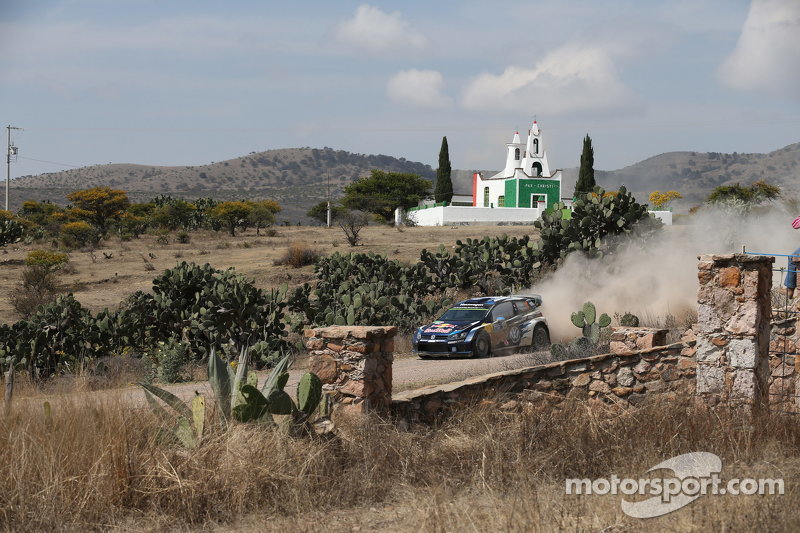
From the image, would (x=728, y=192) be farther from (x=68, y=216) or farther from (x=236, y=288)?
(x=236, y=288)

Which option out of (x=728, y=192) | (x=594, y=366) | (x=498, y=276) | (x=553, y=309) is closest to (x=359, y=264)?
(x=498, y=276)

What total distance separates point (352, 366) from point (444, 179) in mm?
77051

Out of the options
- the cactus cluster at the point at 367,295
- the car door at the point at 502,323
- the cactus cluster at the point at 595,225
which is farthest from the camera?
Answer: the cactus cluster at the point at 595,225

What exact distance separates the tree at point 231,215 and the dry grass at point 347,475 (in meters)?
57.9

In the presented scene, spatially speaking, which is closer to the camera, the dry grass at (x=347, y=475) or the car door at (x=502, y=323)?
the dry grass at (x=347, y=475)

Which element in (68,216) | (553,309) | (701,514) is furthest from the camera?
(68,216)

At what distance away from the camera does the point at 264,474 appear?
7914 mm

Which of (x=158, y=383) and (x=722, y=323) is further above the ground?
(x=722, y=323)

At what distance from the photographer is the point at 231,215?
6662cm

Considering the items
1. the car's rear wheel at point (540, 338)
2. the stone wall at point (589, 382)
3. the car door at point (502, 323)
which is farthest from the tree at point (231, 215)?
the stone wall at point (589, 382)

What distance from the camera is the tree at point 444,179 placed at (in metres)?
86.1

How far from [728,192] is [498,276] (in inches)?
2313

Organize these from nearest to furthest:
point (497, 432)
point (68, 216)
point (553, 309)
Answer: point (497, 432), point (553, 309), point (68, 216)

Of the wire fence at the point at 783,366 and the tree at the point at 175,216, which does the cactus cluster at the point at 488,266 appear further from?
the tree at the point at 175,216
